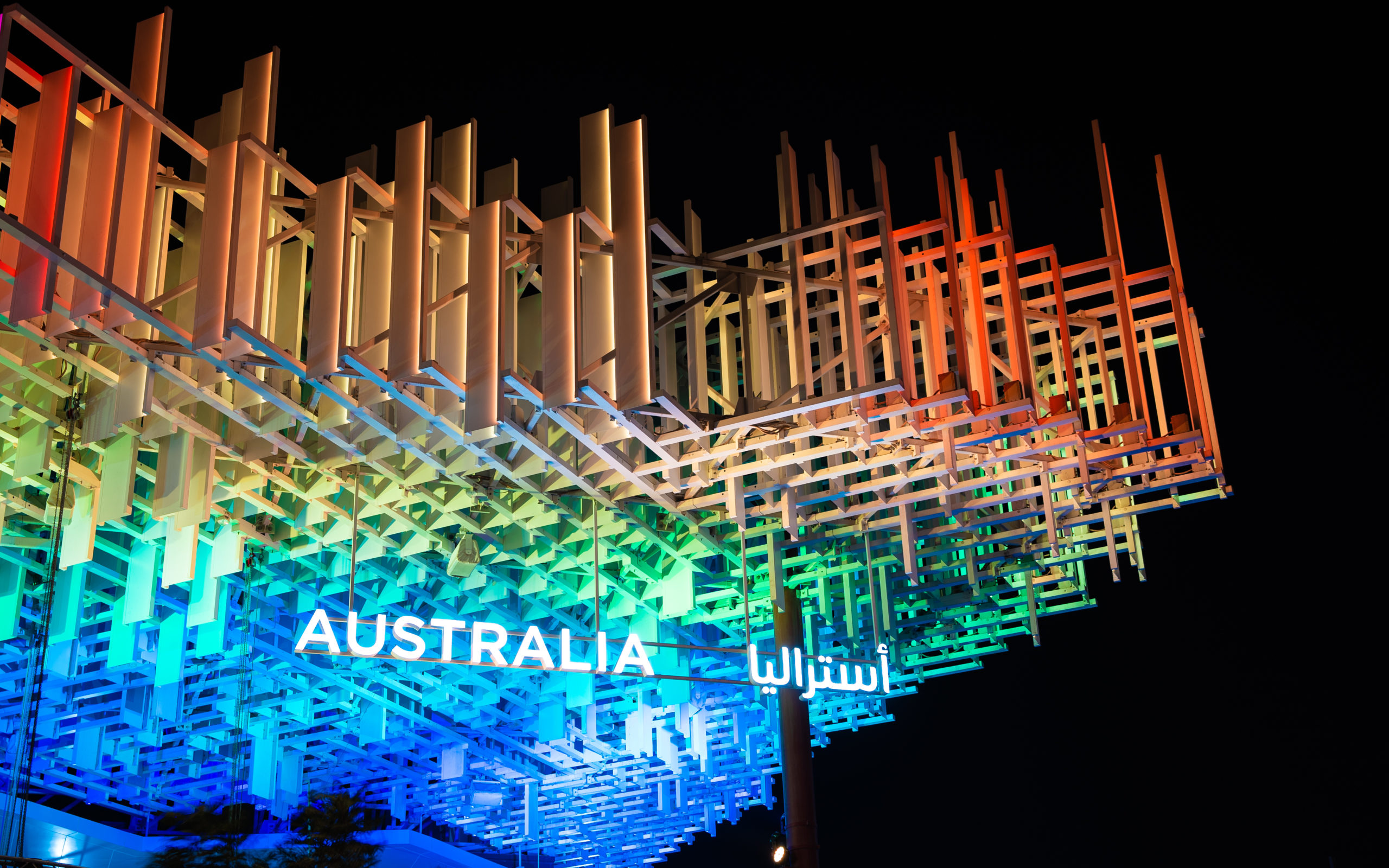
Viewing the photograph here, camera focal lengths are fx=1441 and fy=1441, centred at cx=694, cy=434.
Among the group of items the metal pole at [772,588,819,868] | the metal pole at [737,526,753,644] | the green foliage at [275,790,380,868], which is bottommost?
the green foliage at [275,790,380,868]

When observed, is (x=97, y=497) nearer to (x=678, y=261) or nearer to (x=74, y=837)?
(x=678, y=261)

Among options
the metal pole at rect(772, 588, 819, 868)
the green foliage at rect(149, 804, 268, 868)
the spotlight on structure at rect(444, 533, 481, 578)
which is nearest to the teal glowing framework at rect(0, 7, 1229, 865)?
the spotlight on structure at rect(444, 533, 481, 578)

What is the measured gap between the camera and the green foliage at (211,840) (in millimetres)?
14570

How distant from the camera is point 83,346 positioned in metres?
11.8

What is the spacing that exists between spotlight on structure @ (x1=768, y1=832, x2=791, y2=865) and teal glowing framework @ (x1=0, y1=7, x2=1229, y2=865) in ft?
8.25

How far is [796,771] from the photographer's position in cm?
1834

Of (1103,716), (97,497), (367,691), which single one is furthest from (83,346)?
(1103,716)

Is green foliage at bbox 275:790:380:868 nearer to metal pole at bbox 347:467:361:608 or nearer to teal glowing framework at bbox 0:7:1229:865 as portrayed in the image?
teal glowing framework at bbox 0:7:1229:865

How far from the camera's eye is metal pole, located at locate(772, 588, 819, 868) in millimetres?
18109

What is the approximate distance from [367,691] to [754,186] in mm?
12504

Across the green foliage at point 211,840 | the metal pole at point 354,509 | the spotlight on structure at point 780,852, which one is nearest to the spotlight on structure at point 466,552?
the metal pole at point 354,509

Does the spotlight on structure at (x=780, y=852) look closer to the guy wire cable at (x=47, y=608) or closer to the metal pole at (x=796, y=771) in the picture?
the metal pole at (x=796, y=771)

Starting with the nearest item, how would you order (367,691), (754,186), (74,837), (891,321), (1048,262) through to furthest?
(891,321) < (1048,262) < (367,691) < (74,837) < (754,186)

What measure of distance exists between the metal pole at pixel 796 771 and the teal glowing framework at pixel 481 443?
0.89 meters
